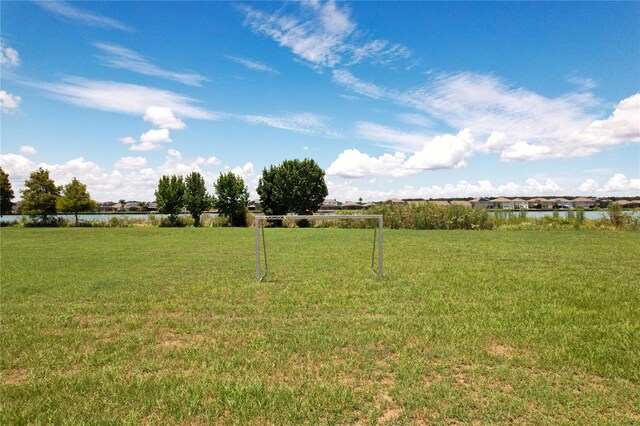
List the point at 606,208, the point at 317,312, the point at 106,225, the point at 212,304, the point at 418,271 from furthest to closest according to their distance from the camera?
the point at 106,225 < the point at 606,208 < the point at 418,271 < the point at 212,304 < the point at 317,312

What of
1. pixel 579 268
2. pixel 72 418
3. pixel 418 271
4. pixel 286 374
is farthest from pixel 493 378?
pixel 579 268

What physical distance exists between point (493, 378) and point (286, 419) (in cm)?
263

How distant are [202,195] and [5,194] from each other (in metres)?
25.0

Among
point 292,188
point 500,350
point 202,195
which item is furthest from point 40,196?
point 500,350

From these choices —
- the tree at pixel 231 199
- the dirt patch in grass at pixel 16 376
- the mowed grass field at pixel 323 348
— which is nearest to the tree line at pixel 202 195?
the tree at pixel 231 199

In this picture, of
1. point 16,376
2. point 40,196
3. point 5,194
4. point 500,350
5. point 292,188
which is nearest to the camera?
point 16,376

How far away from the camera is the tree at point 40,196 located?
39.6 m

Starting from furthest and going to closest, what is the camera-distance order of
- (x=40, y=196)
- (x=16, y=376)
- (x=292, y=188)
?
(x=292, y=188) < (x=40, y=196) < (x=16, y=376)

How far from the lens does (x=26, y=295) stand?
8758 mm

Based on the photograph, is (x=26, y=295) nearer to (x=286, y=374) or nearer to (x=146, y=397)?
(x=146, y=397)

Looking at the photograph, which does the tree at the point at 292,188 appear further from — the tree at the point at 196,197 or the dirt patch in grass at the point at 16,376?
the dirt patch in grass at the point at 16,376

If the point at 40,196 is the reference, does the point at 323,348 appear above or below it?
below

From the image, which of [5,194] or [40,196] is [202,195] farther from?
[5,194]

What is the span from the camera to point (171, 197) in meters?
41.7
